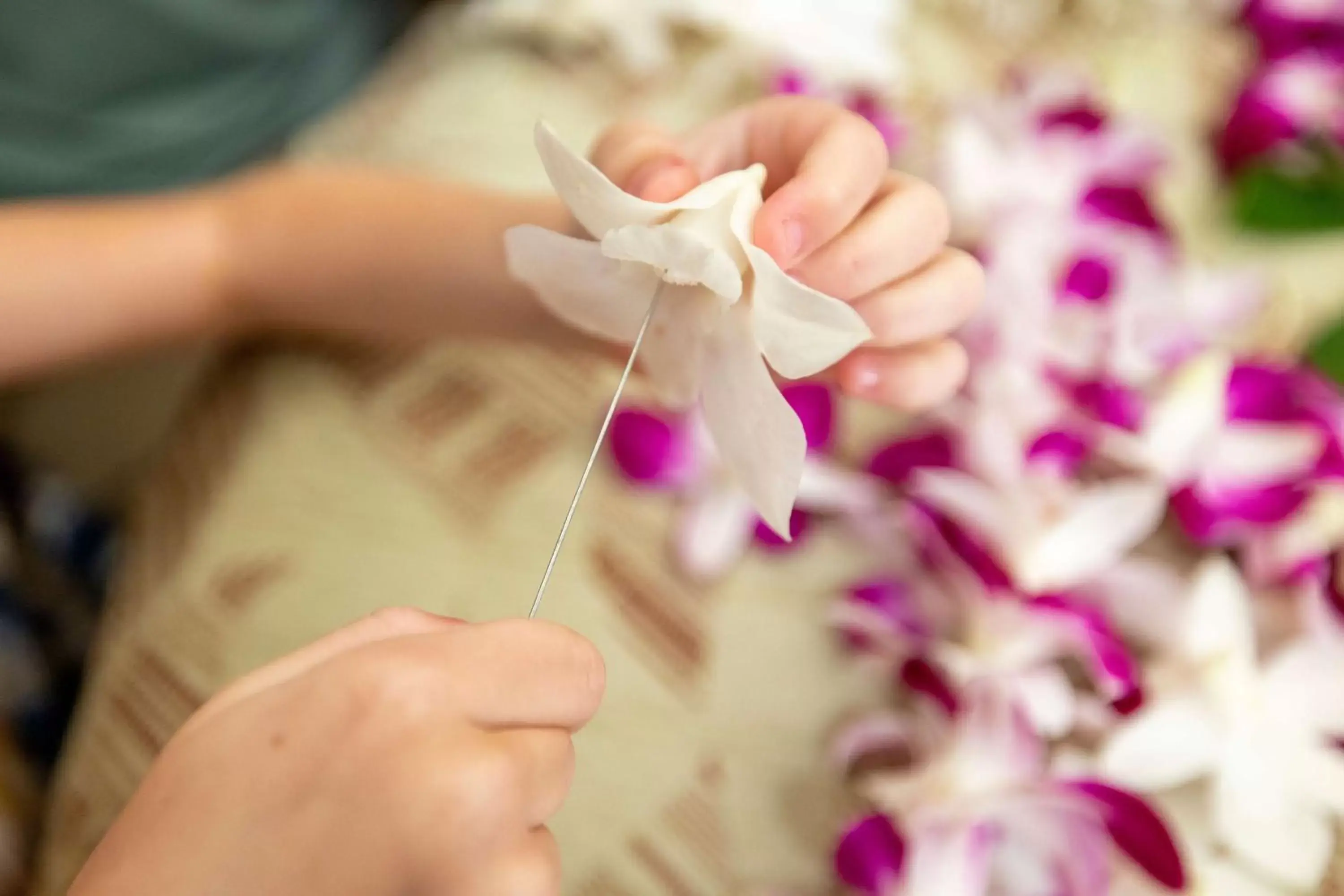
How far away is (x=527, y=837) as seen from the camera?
0.26m

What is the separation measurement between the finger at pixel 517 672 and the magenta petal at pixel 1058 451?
0.97ft

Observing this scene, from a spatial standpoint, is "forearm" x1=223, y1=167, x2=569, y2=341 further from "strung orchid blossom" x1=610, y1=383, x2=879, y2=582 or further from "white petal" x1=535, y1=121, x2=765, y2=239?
"white petal" x1=535, y1=121, x2=765, y2=239

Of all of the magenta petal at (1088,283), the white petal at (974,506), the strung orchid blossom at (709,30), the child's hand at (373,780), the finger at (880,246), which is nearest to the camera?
the child's hand at (373,780)

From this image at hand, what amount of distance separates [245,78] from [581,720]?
716mm

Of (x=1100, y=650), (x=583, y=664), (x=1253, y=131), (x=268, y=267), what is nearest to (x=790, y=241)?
(x=583, y=664)

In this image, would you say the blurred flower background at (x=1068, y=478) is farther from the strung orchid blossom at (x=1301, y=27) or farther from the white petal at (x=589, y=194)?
the white petal at (x=589, y=194)

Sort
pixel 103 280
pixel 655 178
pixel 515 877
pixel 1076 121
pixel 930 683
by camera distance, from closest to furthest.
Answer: pixel 515 877 → pixel 655 178 → pixel 930 683 → pixel 103 280 → pixel 1076 121

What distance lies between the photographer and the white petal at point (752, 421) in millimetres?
296

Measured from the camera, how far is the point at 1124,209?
2.03 ft

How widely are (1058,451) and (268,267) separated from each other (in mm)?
450

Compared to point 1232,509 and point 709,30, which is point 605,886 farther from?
point 709,30

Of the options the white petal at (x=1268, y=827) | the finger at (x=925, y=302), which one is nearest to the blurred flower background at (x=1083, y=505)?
the white petal at (x=1268, y=827)

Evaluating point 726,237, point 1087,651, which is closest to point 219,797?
point 726,237

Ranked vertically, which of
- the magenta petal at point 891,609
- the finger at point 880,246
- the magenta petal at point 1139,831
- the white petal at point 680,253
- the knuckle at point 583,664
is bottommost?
the magenta petal at point 1139,831
